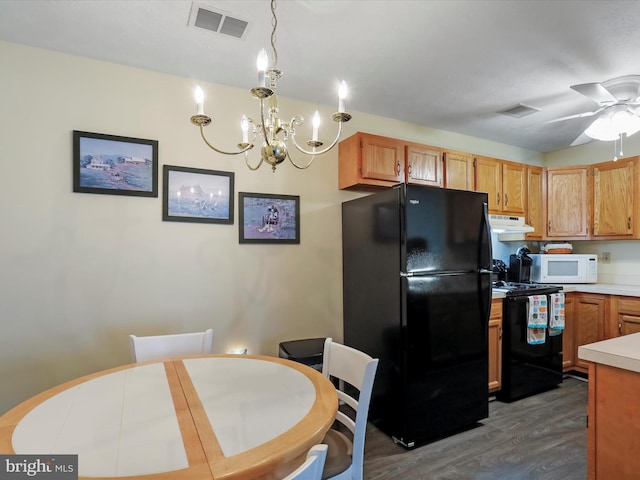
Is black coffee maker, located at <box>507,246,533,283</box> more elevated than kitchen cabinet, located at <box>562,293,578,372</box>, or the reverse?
black coffee maker, located at <box>507,246,533,283</box>

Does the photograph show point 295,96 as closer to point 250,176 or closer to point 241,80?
point 241,80

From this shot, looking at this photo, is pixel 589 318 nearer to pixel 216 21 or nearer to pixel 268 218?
pixel 268 218

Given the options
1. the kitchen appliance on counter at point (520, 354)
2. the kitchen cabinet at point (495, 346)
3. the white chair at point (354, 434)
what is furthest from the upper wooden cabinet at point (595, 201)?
the white chair at point (354, 434)

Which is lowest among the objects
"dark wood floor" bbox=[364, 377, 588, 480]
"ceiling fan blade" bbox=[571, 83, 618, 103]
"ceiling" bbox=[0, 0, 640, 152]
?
"dark wood floor" bbox=[364, 377, 588, 480]

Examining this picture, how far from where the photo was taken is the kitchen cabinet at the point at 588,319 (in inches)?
130

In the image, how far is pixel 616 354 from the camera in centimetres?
120

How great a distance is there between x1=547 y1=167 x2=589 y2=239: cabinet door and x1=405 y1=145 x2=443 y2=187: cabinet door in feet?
5.43

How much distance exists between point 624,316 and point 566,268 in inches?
27.0

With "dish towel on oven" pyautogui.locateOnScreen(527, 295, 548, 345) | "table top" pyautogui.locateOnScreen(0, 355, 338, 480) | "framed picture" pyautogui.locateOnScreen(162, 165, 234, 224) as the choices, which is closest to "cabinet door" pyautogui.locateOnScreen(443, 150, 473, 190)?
"dish towel on oven" pyautogui.locateOnScreen(527, 295, 548, 345)

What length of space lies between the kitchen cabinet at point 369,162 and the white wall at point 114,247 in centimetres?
33

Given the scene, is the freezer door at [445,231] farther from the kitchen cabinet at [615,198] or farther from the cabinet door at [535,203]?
the kitchen cabinet at [615,198]

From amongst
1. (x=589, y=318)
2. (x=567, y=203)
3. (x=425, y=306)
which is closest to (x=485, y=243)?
(x=425, y=306)

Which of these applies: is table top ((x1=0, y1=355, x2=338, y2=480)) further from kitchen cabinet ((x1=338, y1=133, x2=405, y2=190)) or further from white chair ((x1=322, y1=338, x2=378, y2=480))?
kitchen cabinet ((x1=338, y1=133, x2=405, y2=190))

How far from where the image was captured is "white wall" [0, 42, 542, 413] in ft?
6.66
